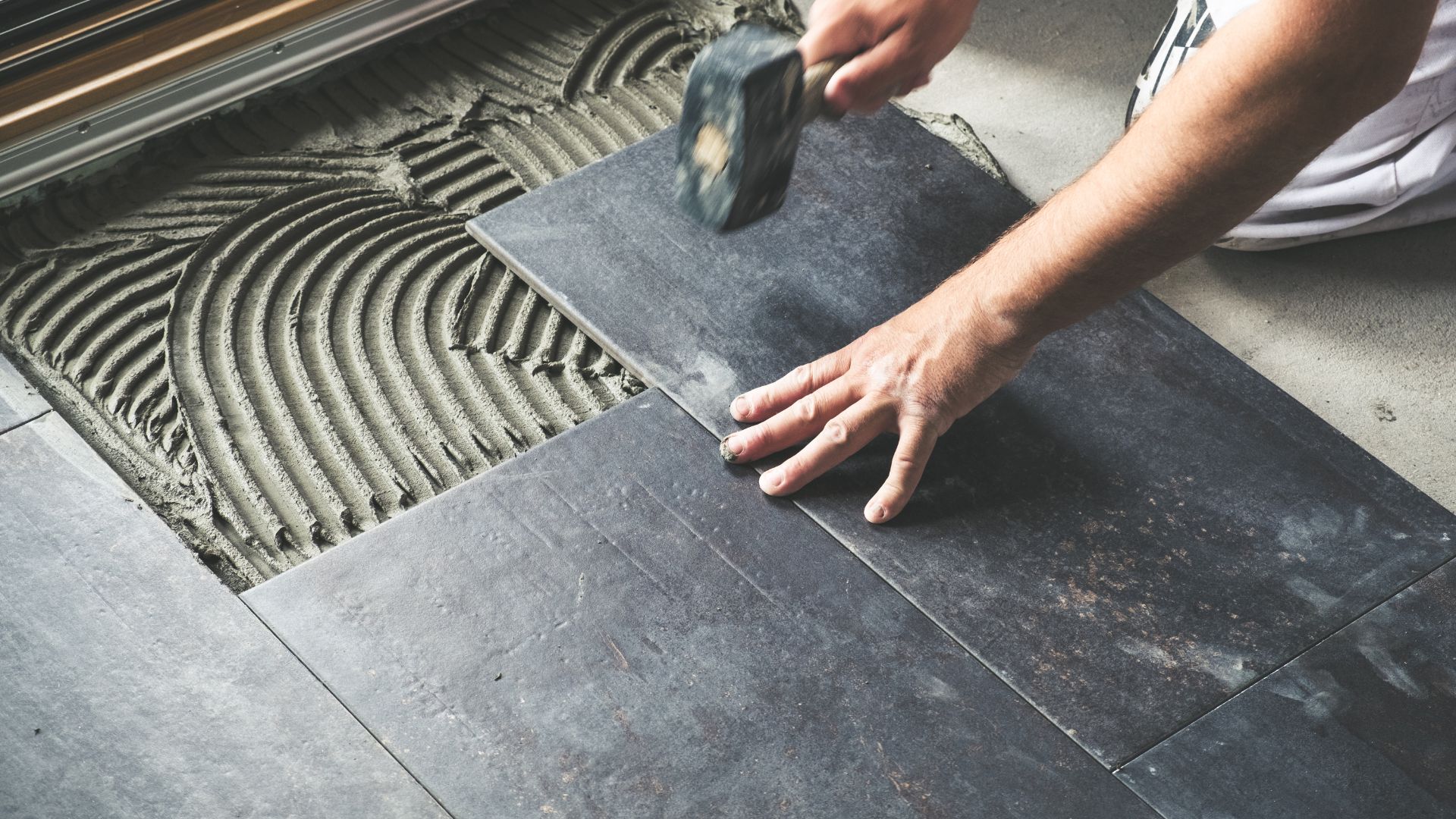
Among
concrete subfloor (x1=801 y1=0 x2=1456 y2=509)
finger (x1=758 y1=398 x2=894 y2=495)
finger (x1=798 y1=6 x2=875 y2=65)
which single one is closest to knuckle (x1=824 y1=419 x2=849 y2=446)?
finger (x1=758 y1=398 x2=894 y2=495)

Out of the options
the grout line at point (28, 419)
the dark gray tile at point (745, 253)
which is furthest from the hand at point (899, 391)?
the grout line at point (28, 419)

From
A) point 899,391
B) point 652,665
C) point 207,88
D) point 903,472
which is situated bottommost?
point 652,665

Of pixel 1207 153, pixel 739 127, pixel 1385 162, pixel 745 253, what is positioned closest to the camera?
pixel 1207 153

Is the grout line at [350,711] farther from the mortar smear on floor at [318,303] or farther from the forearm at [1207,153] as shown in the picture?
the forearm at [1207,153]

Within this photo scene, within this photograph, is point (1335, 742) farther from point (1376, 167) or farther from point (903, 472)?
point (1376, 167)

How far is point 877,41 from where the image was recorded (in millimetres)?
1982

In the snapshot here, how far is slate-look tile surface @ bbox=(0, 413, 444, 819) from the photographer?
1.54 meters

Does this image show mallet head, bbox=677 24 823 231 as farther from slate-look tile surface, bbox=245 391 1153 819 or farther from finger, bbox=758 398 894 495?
slate-look tile surface, bbox=245 391 1153 819

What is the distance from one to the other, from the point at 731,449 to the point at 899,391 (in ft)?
0.92

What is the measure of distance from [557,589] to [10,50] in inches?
59.1

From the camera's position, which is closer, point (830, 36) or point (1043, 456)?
point (830, 36)

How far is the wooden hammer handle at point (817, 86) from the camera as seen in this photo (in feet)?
6.05

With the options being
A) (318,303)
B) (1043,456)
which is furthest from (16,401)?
(1043,456)

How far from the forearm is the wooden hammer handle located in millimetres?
342
